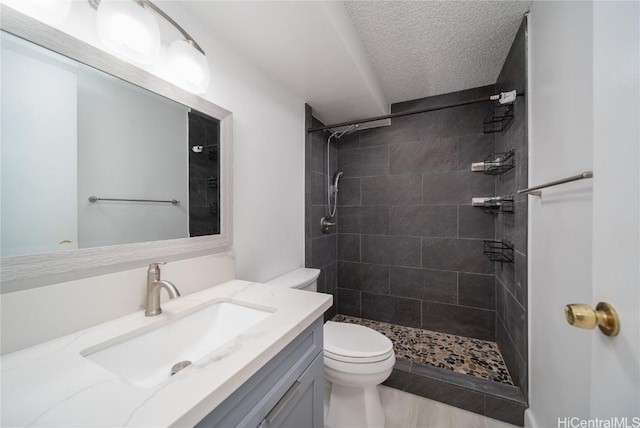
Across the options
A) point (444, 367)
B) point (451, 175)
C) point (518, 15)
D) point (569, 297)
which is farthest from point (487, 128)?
point (444, 367)

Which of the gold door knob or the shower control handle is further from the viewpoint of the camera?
the shower control handle

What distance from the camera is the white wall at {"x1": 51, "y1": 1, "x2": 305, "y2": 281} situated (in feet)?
4.02

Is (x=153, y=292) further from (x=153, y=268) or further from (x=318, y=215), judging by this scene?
(x=318, y=215)

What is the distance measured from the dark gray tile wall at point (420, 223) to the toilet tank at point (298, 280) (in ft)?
3.07

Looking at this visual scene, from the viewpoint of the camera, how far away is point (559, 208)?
982 millimetres

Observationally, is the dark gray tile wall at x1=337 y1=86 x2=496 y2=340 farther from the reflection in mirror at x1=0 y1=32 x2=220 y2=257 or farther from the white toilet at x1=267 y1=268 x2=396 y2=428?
the reflection in mirror at x1=0 y1=32 x2=220 y2=257

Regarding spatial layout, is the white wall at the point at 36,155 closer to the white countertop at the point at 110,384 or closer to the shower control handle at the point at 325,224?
the white countertop at the point at 110,384

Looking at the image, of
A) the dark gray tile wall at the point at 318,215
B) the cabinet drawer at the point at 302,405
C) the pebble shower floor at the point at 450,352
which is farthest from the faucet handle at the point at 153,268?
the pebble shower floor at the point at 450,352

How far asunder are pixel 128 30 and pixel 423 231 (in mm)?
2366

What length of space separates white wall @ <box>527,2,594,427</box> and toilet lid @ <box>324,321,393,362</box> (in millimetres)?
721

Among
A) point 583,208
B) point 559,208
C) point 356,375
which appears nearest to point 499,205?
point 559,208

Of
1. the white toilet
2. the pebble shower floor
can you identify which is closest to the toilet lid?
the white toilet

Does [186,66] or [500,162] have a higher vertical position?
[186,66]

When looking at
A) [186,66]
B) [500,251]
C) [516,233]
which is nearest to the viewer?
[186,66]
